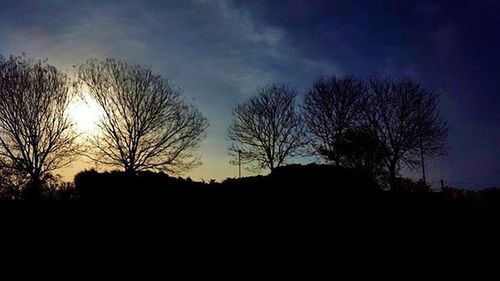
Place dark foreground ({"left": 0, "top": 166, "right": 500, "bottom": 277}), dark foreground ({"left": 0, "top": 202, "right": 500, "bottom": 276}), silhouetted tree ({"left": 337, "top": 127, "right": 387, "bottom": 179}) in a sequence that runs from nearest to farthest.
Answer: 1. dark foreground ({"left": 0, "top": 166, "right": 500, "bottom": 277})
2. dark foreground ({"left": 0, "top": 202, "right": 500, "bottom": 276})
3. silhouetted tree ({"left": 337, "top": 127, "right": 387, "bottom": 179})

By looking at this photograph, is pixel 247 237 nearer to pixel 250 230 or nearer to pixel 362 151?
pixel 250 230

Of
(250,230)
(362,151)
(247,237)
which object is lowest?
(247,237)

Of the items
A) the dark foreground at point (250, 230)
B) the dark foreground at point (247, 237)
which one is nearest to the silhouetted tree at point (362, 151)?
the dark foreground at point (250, 230)

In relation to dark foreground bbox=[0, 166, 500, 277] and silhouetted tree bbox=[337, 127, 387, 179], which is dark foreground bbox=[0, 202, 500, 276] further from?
silhouetted tree bbox=[337, 127, 387, 179]

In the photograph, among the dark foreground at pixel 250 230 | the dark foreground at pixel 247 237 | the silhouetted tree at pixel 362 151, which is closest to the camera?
the dark foreground at pixel 250 230

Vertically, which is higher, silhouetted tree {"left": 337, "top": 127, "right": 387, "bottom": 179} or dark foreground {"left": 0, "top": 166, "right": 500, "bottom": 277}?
silhouetted tree {"left": 337, "top": 127, "right": 387, "bottom": 179}

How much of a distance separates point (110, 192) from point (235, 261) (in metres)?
4.20

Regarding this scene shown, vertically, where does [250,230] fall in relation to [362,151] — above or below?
below

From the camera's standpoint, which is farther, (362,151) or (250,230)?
(362,151)

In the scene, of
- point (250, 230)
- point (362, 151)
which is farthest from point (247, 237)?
point (362, 151)

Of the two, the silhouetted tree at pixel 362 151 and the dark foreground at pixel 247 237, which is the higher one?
the silhouetted tree at pixel 362 151

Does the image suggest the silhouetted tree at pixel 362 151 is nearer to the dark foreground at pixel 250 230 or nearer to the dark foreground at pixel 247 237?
the dark foreground at pixel 250 230

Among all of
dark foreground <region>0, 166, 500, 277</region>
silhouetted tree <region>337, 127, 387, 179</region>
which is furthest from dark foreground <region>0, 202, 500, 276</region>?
silhouetted tree <region>337, 127, 387, 179</region>

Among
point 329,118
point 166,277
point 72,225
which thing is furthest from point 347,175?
point 329,118
